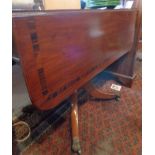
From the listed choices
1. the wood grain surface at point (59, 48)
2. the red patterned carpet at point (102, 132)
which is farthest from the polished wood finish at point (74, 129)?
the wood grain surface at point (59, 48)

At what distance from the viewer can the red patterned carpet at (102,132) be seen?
1.02m

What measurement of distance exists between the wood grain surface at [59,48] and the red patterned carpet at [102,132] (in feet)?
1.45

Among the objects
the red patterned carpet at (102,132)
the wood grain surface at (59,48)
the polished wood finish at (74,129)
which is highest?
the wood grain surface at (59,48)

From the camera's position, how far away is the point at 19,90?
4.52 ft

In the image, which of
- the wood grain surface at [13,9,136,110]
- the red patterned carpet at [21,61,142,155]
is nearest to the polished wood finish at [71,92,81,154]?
the red patterned carpet at [21,61,142,155]

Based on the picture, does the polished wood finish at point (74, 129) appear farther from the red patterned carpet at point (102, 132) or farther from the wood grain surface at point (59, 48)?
the wood grain surface at point (59, 48)

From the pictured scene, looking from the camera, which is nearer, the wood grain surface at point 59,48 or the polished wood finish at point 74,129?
the wood grain surface at point 59,48

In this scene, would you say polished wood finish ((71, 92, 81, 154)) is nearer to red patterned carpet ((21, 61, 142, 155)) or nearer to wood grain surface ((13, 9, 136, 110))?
red patterned carpet ((21, 61, 142, 155))

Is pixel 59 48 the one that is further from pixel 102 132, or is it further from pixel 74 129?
pixel 102 132

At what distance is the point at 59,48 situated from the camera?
2.29ft

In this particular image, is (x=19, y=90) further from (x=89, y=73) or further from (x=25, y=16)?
(x=25, y=16)

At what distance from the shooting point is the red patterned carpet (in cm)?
102
